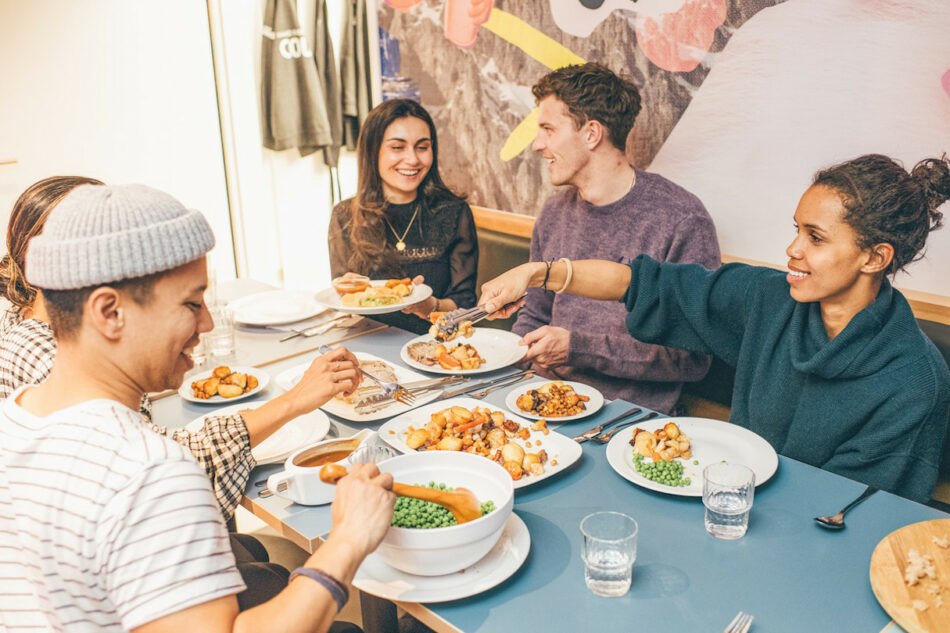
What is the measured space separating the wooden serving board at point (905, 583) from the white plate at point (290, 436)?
1.13m

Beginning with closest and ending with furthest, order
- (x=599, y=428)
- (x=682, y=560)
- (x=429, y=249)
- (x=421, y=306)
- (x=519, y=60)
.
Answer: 1. (x=682, y=560)
2. (x=599, y=428)
3. (x=421, y=306)
4. (x=429, y=249)
5. (x=519, y=60)

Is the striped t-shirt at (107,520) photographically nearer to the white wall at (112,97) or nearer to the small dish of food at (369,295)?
the small dish of food at (369,295)

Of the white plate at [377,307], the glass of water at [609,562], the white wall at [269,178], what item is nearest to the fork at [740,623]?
the glass of water at [609,562]

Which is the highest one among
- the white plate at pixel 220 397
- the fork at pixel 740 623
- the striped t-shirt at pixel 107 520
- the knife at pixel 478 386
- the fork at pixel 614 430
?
the striped t-shirt at pixel 107 520

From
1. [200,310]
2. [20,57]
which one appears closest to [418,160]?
[200,310]

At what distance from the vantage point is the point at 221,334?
2.30 meters

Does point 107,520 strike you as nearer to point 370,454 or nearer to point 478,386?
point 370,454

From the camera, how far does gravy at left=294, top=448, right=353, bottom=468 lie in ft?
4.98

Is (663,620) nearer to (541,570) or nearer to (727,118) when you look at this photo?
(541,570)

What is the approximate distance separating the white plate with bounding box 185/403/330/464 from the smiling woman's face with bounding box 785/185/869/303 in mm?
1125

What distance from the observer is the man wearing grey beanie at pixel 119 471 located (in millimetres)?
873

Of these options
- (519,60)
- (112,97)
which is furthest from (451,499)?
(112,97)

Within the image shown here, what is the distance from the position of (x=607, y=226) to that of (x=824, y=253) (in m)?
1.04

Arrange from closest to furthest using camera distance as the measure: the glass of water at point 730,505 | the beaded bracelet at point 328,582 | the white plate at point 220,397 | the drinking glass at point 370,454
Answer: the beaded bracelet at point 328,582, the glass of water at point 730,505, the drinking glass at point 370,454, the white plate at point 220,397
